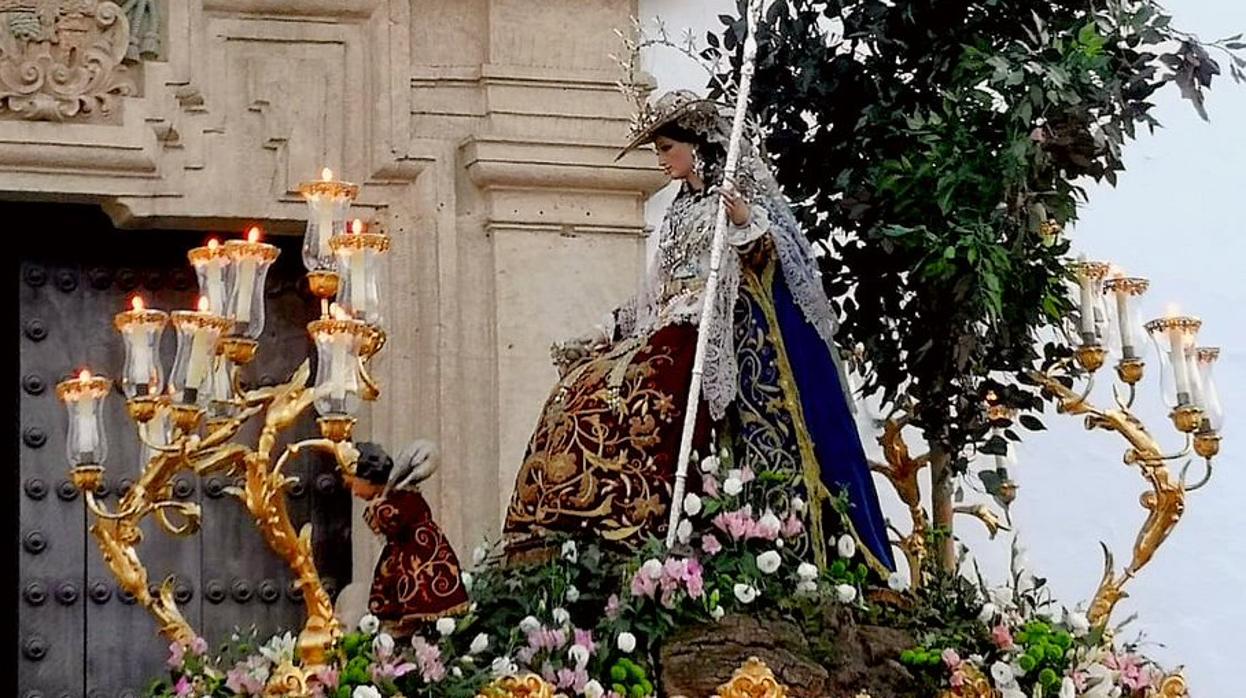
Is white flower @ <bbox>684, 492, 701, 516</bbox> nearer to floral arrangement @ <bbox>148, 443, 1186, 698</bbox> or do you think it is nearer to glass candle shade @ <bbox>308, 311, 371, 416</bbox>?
floral arrangement @ <bbox>148, 443, 1186, 698</bbox>

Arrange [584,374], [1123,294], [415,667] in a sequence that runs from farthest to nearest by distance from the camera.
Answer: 1. [1123,294]
2. [584,374]
3. [415,667]

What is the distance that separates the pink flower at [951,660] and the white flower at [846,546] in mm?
300

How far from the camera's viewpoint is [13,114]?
7152mm

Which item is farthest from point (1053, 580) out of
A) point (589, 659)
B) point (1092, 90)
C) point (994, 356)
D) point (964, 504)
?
point (589, 659)

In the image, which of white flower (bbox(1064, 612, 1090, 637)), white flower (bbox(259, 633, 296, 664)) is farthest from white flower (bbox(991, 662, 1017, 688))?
white flower (bbox(259, 633, 296, 664))

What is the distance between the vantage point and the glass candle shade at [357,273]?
591cm

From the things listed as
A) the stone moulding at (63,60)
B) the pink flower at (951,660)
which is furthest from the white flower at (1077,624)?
the stone moulding at (63,60)

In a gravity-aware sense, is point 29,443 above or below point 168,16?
below

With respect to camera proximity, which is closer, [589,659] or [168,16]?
[589,659]

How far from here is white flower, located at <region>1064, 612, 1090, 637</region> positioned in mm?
6321

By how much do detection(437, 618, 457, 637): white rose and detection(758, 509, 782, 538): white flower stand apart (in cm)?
67

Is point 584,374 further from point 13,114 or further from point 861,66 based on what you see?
point 13,114

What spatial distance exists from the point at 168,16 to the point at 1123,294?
2.41 meters

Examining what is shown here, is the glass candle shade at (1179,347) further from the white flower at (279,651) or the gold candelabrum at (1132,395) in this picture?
the white flower at (279,651)
